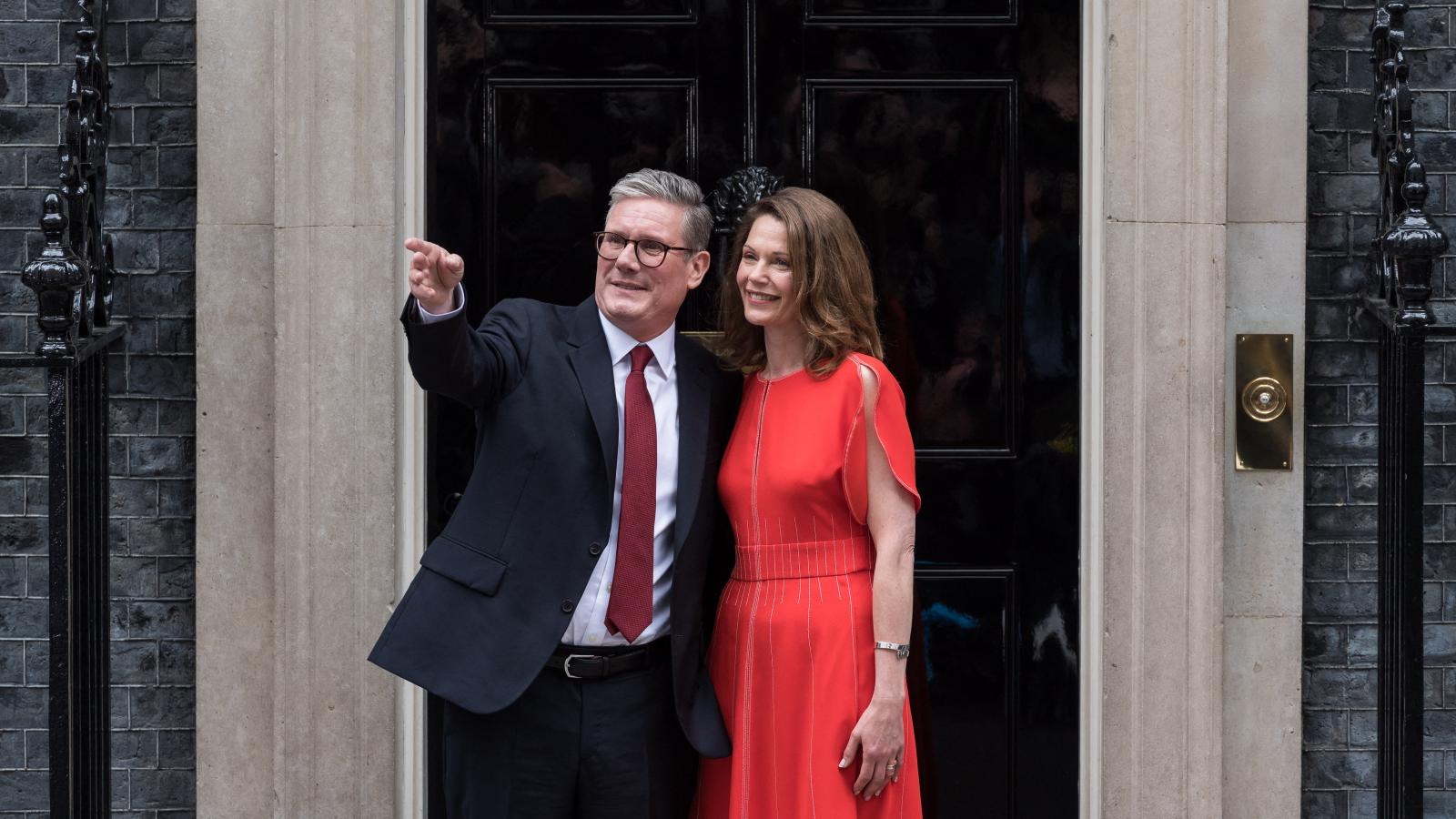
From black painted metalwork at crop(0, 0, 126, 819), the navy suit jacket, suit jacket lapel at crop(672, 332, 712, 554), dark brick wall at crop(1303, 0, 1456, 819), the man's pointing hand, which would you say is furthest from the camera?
dark brick wall at crop(1303, 0, 1456, 819)

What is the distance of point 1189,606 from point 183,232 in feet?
9.60

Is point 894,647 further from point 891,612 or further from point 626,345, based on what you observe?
point 626,345

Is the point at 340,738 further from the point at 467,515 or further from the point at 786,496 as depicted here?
the point at 786,496

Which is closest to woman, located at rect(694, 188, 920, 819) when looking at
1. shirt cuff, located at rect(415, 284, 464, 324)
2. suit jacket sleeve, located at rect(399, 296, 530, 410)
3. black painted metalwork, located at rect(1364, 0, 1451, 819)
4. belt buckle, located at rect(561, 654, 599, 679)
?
belt buckle, located at rect(561, 654, 599, 679)

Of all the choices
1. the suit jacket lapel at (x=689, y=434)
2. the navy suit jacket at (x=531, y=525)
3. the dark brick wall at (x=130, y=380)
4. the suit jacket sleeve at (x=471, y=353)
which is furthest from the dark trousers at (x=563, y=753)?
the dark brick wall at (x=130, y=380)

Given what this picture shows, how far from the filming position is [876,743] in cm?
296

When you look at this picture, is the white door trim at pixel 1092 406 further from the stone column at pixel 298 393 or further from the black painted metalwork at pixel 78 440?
the black painted metalwork at pixel 78 440

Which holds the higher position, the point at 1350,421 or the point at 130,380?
the point at 130,380

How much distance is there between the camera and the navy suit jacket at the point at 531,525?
2.91m

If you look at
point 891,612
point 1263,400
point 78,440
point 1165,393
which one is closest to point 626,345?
point 891,612

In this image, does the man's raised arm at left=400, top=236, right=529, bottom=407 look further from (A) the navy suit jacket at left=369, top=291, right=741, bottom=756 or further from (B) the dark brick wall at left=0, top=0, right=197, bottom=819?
(B) the dark brick wall at left=0, top=0, right=197, bottom=819

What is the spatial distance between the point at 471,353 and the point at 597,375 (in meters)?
0.30

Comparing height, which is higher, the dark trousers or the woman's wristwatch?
the woman's wristwatch

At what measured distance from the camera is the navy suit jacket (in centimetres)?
291
